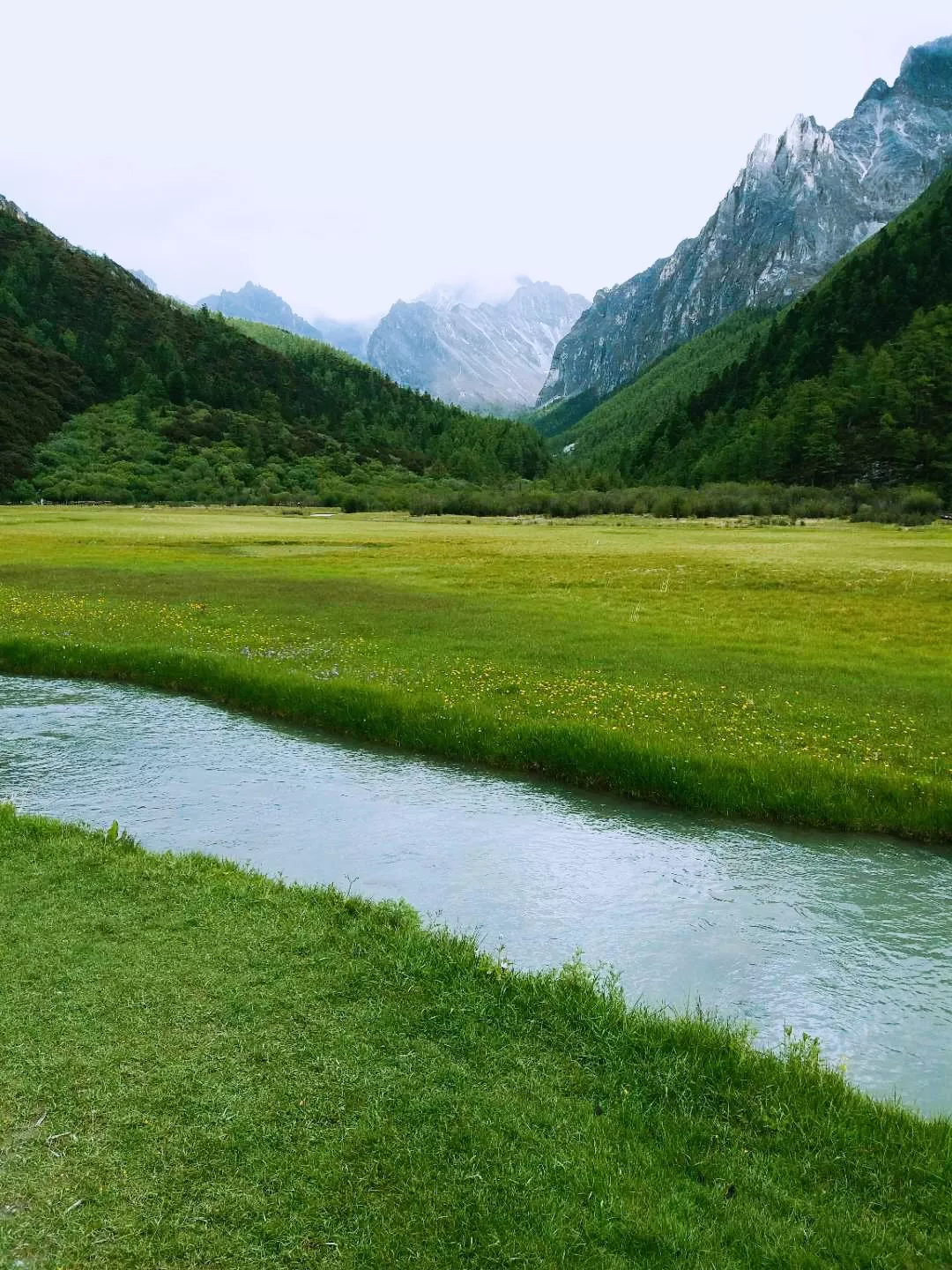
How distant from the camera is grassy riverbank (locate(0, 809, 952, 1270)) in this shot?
6.98 meters

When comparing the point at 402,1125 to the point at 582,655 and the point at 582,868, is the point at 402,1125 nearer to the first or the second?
the point at 582,868

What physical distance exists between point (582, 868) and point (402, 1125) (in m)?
9.55

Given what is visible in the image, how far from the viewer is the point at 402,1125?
826 centimetres

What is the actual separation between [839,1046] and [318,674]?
23200mm

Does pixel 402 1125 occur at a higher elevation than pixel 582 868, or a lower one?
higher

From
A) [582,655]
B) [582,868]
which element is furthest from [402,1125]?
[582,655]

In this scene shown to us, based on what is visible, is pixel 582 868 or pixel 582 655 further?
pixel 582 655

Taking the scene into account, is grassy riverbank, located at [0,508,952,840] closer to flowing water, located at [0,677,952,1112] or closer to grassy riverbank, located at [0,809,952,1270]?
flowing water, located at [0,677,952,1112]

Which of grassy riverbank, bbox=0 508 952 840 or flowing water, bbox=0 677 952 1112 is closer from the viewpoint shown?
flowing water, bbox=0 677 952 1112

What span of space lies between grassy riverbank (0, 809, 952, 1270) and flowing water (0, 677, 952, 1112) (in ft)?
7.95

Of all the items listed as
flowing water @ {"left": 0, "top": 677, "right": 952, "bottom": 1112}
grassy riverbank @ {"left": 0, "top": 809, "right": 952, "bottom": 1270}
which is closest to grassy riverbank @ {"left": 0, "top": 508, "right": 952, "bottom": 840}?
flowing water @ {"left": 0, "top": 677, "right": 952, "bottom": 1112}

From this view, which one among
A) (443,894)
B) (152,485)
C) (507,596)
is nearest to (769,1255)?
(443,894)

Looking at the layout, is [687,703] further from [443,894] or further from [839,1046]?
[839,1046]

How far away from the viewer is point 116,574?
59.5 metres
